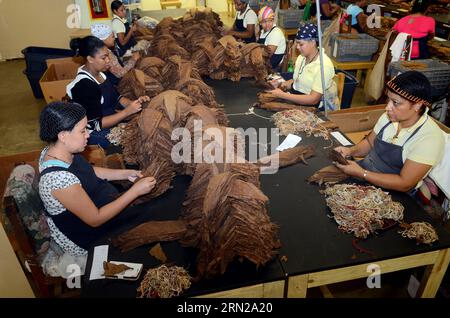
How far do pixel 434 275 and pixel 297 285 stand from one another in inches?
34.7

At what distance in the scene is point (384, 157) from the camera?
245 cm

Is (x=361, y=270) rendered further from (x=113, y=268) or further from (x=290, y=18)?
(x=290, y=18)

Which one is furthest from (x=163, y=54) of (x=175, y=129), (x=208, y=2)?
(x=208, y=2)

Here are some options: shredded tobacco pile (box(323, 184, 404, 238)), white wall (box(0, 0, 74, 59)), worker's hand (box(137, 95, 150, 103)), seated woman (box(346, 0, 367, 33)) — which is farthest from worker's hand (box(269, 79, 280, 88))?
white wall (box(0, 0, 74, 59))

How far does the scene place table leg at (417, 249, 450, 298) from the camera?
1856mm

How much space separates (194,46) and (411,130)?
298 centimetres

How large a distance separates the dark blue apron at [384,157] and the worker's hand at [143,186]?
5.33ft

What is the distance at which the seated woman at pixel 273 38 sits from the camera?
501 cm

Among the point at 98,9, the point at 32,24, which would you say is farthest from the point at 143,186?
the point at 32,24

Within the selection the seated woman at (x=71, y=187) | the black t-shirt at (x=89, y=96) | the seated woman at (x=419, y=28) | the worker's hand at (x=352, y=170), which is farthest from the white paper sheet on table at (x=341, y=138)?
the seated woman at (x=419, y=28)

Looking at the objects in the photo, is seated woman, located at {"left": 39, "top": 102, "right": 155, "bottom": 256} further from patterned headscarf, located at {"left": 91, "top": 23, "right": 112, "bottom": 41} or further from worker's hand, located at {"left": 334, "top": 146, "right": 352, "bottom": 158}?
patterned headscarf, located at {"left": 91, "top": 23, "right": 112, "bottom": 41}

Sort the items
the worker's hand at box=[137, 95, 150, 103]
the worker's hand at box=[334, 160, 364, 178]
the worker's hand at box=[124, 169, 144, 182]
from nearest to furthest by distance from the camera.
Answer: the worker's hand at box=[334, 160, 364, 178] → the worker's hand at box=[124, 169, 144, 182] → the worker's hand at box=[137, 95, 150, 103]

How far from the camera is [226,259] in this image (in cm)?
165

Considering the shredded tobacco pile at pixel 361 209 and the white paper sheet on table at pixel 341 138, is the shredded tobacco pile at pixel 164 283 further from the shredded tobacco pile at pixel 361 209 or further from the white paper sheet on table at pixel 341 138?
the white paper sheet on table at pixel 341 138
